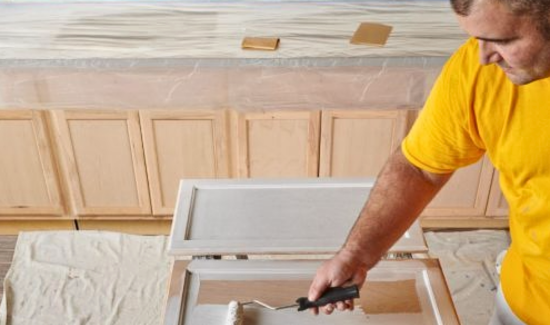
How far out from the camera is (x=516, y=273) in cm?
121

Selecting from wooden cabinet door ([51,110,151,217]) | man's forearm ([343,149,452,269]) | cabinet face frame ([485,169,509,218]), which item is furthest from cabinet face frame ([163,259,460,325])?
cabinet face frame ([485,169,509,218])

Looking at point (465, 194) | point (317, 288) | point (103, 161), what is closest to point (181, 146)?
point (103, 161)

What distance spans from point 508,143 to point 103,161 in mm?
1853

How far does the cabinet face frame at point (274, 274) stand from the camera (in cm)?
119

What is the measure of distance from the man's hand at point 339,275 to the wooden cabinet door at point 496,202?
1524 mm

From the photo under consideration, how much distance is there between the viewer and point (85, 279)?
2.49m

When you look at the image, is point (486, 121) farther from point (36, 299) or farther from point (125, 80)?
point (36, 299)

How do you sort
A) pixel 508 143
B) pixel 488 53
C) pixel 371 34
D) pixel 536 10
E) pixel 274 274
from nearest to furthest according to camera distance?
pixel 536 10
pixel 488 53
pixel 508 143
pixel 274 274
pixel 371 34

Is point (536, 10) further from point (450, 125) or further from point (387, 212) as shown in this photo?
point (387, 212)

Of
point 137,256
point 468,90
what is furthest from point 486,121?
point 137,256

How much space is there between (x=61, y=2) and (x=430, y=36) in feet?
5.16

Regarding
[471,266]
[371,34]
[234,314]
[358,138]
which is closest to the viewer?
[234,314]

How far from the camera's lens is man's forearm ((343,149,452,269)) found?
121 cm

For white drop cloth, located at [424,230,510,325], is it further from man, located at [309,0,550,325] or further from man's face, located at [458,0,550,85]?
man's face, located at [458,0,550,85]
